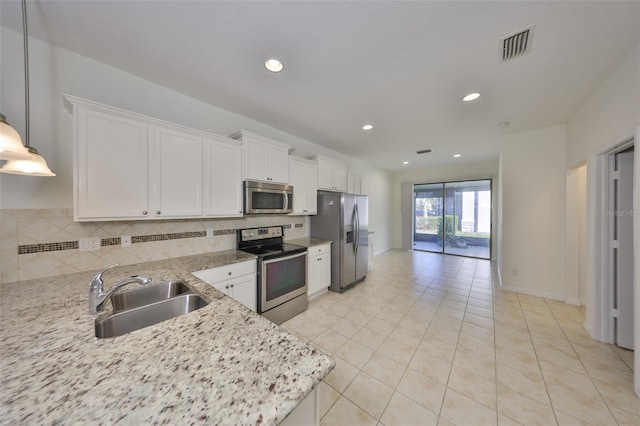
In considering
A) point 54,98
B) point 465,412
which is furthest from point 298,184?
point 465,412

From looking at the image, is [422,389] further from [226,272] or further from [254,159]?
[254,159]

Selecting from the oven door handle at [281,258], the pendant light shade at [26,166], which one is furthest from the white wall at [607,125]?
the pendant light shade at [26,166]

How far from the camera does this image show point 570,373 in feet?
5.93

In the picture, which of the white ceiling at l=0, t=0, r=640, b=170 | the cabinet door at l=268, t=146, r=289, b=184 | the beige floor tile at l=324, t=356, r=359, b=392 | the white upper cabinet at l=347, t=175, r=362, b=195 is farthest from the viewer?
the white upper cabinet at l=347, t=175, r=362, b=195

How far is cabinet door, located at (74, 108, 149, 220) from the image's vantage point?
159 cm

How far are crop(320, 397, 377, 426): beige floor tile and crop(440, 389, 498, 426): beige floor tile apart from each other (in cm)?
55

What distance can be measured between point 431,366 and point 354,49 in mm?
2846

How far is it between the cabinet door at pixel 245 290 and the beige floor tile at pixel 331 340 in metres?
0.81

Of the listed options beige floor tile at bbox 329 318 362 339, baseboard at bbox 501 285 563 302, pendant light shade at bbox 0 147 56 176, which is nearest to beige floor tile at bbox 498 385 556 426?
beige floor tile at bbox 329 318 362 339

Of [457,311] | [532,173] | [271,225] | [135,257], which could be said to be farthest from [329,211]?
[532,173]

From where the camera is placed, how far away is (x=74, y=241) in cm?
176

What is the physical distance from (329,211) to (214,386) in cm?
305

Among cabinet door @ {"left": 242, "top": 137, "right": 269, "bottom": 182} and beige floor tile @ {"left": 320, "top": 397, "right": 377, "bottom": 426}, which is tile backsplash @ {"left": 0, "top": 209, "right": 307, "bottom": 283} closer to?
cabinet door @ {"left": 242, "top": 137, "right": 269, "bottom": 182}

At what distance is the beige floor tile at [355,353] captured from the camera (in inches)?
78.1
